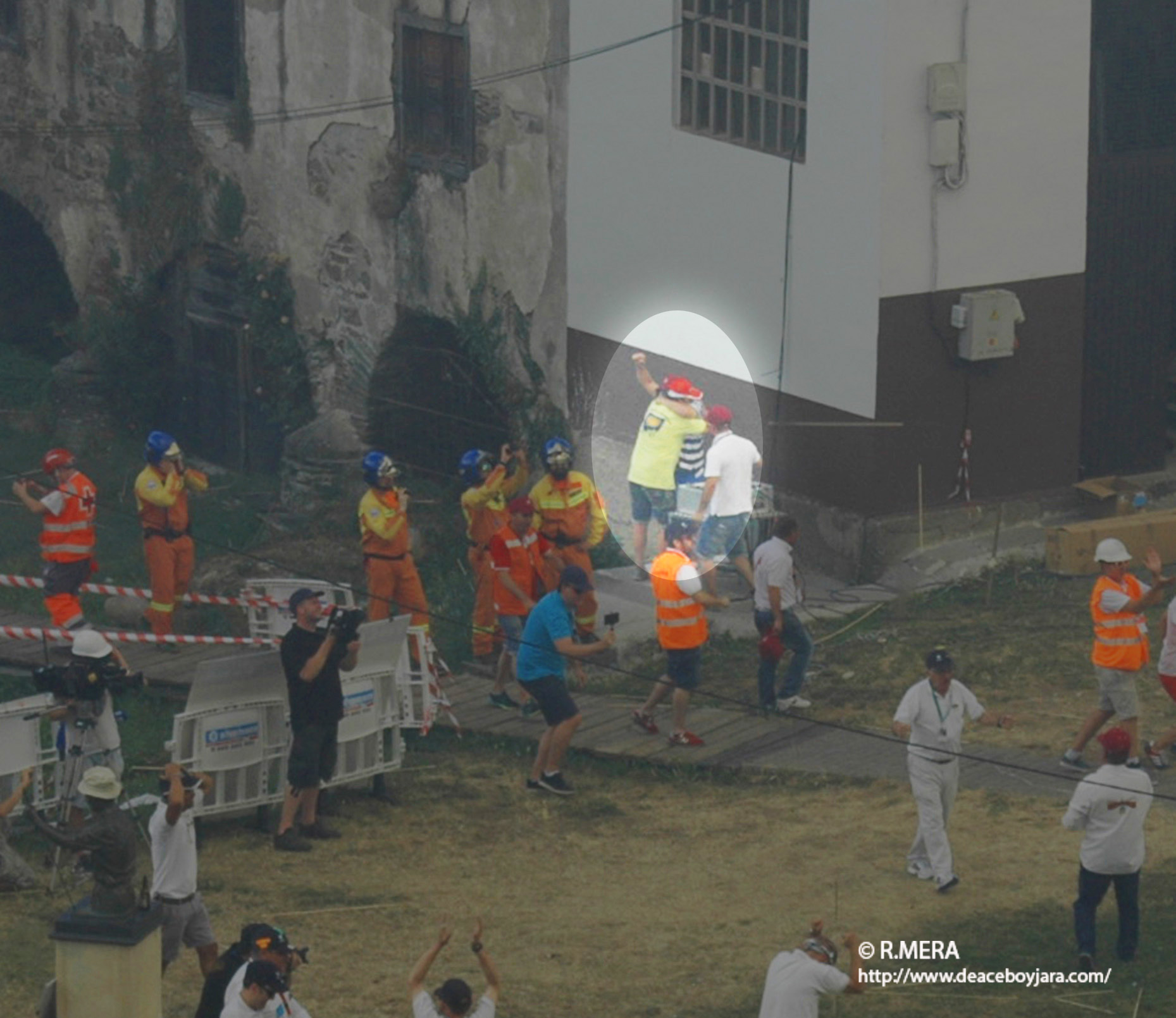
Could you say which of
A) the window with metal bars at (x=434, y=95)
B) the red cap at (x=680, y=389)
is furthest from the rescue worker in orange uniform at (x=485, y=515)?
the window with metal bars at (x=434, y=95)

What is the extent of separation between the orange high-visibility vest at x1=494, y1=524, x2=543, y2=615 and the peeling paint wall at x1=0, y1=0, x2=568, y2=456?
193 inches

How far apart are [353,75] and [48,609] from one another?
271 inches

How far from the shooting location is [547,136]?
70.1ft

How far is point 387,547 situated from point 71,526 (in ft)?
8.44

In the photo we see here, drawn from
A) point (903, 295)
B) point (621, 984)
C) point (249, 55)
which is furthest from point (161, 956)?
point (249, 55)

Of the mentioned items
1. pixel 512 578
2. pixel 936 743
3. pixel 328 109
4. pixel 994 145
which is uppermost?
pixel 328 109

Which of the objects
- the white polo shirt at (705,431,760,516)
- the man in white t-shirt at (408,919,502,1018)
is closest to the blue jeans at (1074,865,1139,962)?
the man in white t-shirt at (408,919,502,1018)

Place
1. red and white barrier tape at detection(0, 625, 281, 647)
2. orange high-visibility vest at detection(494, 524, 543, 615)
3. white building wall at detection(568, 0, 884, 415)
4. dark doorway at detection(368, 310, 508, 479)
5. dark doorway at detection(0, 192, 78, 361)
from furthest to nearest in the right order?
dark doorway at detection(0, 192, 78, 361), dark doorway at detection(368, 310, 508, 479), white building wall at detection(568, 0, 884, 415), orange high-visibility vest at detection(494, 524, 543, 615), red and white barrier tape at detection(0, 625, 281, 647)

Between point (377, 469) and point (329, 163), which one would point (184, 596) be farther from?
point (329, 163)

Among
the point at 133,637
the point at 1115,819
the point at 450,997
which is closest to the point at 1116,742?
the point at 1115,819

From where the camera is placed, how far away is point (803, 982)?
9.50 meters

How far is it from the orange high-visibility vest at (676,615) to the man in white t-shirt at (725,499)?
8.28 ft

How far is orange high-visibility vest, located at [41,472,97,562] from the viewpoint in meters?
17.7

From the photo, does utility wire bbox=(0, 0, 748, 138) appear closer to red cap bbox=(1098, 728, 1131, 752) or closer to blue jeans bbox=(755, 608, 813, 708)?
blue jeans bbox=(755, 608, 813, 708)
